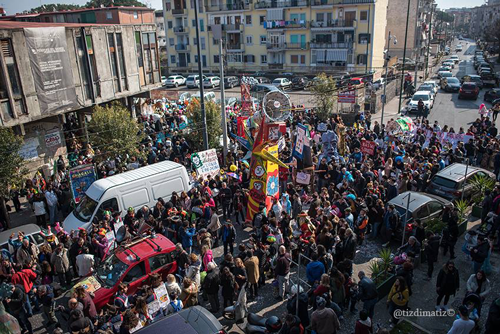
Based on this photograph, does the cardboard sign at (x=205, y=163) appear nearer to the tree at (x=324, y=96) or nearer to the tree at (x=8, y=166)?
the tree at (x=8, y=166)

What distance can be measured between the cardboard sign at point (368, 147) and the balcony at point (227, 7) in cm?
4471

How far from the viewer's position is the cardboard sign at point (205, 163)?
15.9 metres

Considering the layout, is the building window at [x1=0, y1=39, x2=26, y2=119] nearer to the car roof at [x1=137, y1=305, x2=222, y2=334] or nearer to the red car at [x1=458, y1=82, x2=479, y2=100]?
the car roof at [x1=137, y1=305, x2=222, y2=334]

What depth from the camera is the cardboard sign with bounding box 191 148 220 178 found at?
1593 centimetres

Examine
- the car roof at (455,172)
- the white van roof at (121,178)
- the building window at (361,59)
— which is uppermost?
the building window at (361,59)

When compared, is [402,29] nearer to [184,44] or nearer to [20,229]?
[184,44]

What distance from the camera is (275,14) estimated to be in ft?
179

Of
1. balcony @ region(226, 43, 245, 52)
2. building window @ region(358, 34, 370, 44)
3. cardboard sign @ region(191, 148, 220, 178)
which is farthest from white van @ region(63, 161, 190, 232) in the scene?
balcony @ region(226, 43, 245, 52)

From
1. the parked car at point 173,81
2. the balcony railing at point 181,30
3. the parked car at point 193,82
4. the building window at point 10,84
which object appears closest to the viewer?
the building window at point 10,84

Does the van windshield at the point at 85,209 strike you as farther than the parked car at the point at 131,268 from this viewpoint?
Yes

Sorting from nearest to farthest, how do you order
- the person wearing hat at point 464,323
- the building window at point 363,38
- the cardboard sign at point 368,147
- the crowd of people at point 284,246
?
1. the person wearing hat at point 464,323
2. the crowd of people at point 284,246
3. the cardboard sign at point 368,147
4. the building window at point 363,38

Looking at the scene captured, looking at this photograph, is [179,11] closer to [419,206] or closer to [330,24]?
[330,24]

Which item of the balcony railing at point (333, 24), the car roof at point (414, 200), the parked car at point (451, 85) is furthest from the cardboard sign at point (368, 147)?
the balcony railing at point (333, 24)

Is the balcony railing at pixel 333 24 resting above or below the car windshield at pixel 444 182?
above
